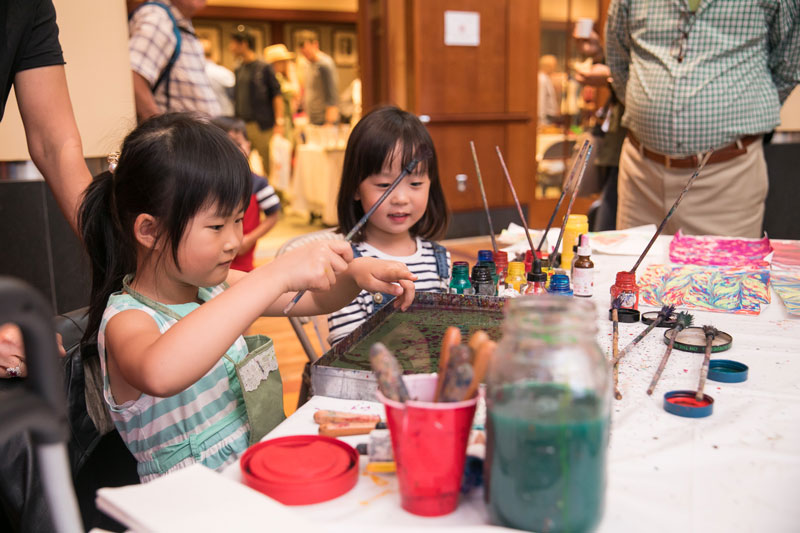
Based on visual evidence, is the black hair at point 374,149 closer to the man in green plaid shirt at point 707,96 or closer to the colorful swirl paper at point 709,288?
the colorful swirl paper at point 709,288

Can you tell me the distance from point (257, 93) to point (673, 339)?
622cm

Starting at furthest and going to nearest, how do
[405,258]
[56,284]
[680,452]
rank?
[56,284] < [405,258] < [680,452]

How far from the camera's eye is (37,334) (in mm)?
442

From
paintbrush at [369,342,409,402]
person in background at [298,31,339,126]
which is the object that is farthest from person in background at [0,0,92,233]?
person in background at [298,31,339,126]

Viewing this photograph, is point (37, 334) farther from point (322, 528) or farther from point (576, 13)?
point (576, 13)

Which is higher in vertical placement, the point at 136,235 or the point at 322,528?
the point at 136,235

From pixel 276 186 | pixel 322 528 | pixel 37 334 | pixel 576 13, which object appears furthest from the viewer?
pixel 276 186

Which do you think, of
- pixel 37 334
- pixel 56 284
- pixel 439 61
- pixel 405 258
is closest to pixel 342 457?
pixel 37 334

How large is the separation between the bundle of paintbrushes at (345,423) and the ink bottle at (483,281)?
0.58 metres

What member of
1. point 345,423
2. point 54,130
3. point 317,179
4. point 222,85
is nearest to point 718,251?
point 345,423

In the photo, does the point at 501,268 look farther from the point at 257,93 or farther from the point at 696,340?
the point at 257,93

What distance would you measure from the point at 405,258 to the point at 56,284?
1.60 metres

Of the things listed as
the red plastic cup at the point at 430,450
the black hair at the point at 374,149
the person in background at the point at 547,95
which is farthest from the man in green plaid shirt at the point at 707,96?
the person in background at the point at 547,95

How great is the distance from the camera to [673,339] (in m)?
1.12
